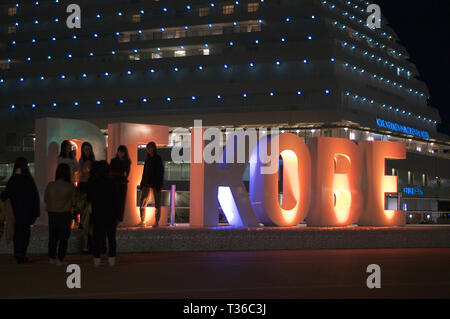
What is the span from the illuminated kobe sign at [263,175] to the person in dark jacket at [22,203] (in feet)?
11.9

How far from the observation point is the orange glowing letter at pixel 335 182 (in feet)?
69.5

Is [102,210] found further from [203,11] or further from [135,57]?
[135,57]

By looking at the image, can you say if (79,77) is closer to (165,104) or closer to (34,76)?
(34,76)

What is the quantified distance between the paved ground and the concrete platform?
69cm

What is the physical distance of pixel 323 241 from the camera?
65.8ft

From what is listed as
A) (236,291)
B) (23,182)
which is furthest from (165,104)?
(236,291)

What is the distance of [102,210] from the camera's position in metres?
14.1

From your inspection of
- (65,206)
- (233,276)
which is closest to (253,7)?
(65,206)

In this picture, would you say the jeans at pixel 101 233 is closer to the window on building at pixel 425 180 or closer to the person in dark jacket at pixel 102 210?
the person in dark jacket at pixel 102 210

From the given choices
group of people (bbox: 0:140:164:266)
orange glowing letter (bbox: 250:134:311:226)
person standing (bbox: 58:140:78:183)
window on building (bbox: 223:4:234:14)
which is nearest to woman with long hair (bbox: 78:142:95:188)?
person standing (bbox: 58:140:78:183)

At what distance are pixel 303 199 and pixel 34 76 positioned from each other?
180 ft

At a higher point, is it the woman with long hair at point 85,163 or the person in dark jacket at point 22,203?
the woman with long hair at point 85,163

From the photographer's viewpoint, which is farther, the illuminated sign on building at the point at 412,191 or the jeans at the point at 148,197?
the illuminated sign on building at the point at 412,191

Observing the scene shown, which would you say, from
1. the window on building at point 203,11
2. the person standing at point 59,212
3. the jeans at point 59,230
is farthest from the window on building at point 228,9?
the jeans at point 59,230
